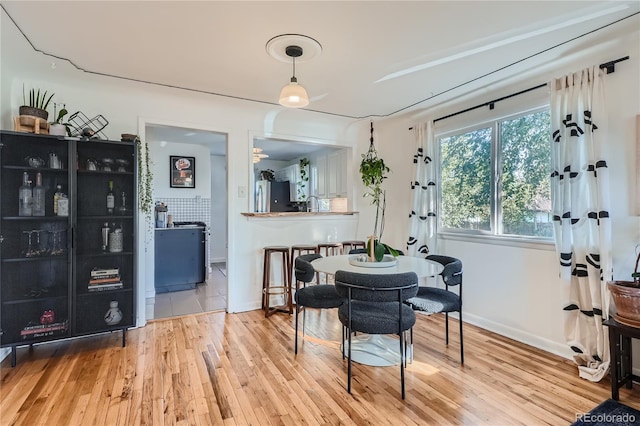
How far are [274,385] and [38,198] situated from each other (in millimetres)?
2530

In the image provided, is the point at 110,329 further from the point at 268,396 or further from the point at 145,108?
the point at 145,108

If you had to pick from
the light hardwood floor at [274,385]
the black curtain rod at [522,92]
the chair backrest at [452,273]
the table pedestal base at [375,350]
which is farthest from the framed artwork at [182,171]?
the chair backrest at [452,273]

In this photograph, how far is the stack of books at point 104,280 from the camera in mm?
2895

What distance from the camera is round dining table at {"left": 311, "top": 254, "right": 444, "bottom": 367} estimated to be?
2.46 metres

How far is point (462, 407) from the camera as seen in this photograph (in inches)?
77.7

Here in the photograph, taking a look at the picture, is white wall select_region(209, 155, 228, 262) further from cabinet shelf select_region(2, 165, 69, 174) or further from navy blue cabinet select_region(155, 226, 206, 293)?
cabinet shelf select_region(2, 165, 69, 174)

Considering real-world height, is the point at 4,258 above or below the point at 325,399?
above

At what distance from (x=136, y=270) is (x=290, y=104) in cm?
214

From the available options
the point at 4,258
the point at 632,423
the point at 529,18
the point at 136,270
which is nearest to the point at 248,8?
the point at 529,18

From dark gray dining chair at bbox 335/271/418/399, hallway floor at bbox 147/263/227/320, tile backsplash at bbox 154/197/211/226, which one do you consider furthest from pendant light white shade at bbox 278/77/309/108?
tile backsplash at bbox 154/197/211/226

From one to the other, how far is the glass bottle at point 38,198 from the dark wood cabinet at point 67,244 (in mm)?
61

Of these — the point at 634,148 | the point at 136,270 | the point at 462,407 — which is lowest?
the point at 462,407

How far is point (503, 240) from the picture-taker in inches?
122

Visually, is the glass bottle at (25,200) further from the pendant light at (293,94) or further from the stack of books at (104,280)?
the pendant light at (293,94)
